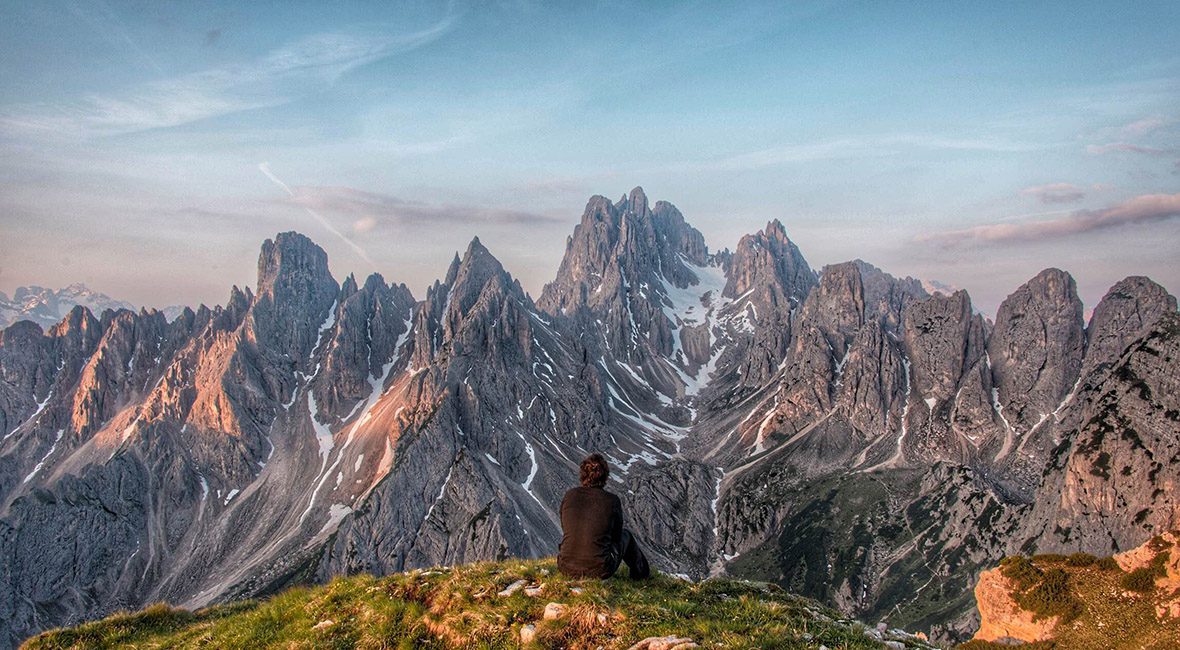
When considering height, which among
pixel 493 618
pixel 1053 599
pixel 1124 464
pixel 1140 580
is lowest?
pixel 1124 464

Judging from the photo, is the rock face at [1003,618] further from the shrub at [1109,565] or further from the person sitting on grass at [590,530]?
the person sitting on grass at [590,530]

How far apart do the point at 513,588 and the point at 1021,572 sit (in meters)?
47.9

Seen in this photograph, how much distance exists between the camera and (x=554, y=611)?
13984 millimetres

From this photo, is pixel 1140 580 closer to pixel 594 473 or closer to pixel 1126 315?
pixel 594 473

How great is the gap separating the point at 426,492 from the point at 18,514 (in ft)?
389

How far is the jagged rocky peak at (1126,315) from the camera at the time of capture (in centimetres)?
19075

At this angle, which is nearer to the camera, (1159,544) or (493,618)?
(493,618)

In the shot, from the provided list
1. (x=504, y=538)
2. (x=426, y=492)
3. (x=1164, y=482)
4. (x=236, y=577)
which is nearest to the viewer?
(x=1164, y=482)

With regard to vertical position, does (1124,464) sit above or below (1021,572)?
below

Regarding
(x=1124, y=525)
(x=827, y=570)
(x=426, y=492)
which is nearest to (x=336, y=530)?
(x=426, y=492)

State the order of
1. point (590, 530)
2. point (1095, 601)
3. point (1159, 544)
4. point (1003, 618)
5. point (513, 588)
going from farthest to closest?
point (1003, 618) → point (1159, 544) → point (1095, 601) → point (590, 530) → point (513, 588)

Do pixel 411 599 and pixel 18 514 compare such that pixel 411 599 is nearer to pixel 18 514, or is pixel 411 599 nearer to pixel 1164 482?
pixel 1164 482

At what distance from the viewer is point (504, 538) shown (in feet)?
472

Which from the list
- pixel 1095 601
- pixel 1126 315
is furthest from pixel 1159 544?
pixel 1126 315
